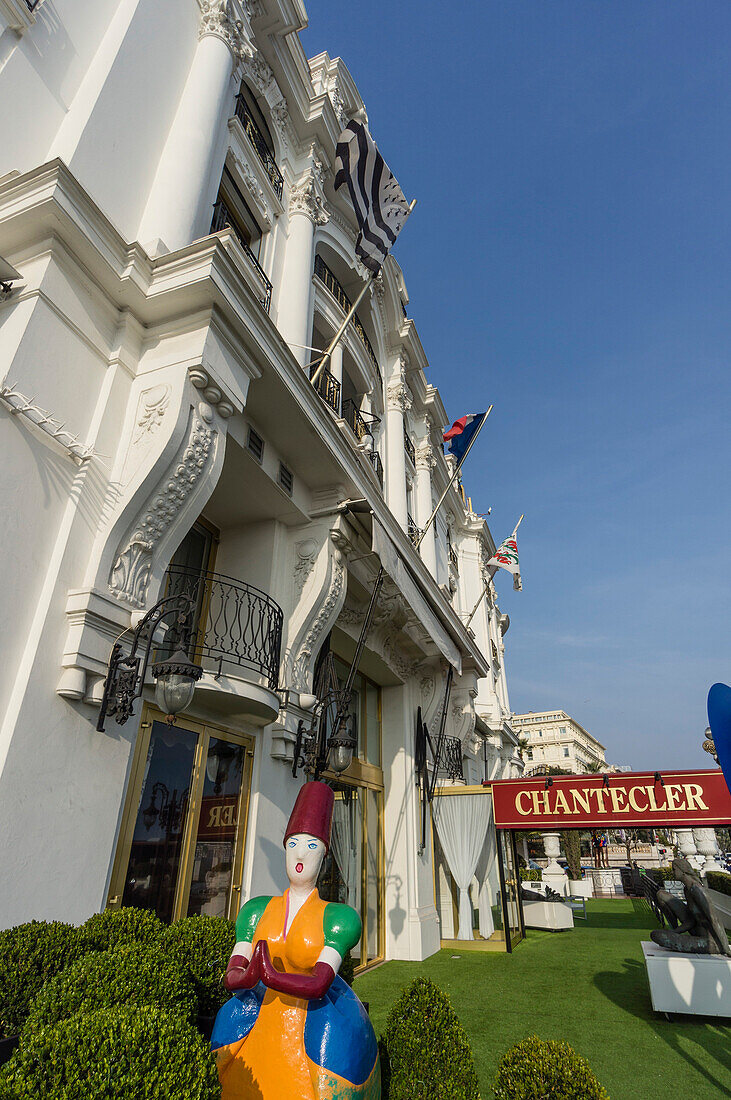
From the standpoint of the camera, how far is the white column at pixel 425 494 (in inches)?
658

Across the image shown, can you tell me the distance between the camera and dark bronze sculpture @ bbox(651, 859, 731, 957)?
23.8 feet

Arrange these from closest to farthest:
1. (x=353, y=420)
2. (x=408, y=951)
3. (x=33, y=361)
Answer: (x=33, y=361)
(x=408, y=951)
(x=353, y=420)

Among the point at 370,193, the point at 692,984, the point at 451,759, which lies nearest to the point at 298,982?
the point at 692,984

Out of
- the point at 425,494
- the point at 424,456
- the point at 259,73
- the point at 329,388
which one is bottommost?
the point at 329,388

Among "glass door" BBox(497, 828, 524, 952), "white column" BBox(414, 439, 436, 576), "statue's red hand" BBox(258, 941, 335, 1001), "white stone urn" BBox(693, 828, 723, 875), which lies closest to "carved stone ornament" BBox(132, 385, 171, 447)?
"statue's red hand" BBox(258, 941, 335, 1001)

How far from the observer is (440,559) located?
1877cm

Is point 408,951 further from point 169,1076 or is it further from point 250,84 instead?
point 250,84

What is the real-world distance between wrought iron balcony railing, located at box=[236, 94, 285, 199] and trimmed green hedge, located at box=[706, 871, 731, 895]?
1919 cm

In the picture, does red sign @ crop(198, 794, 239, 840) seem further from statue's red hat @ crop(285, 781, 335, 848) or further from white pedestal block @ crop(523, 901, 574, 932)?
white pedestal block @ crop(523, 901, 574, 932)

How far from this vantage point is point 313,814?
3.39m

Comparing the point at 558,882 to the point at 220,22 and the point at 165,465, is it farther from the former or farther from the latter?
the point at 220,22

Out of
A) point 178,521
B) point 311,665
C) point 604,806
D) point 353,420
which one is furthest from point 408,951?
point 353,420

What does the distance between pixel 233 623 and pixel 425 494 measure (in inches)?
439

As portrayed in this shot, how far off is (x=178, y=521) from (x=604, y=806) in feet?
30.9
